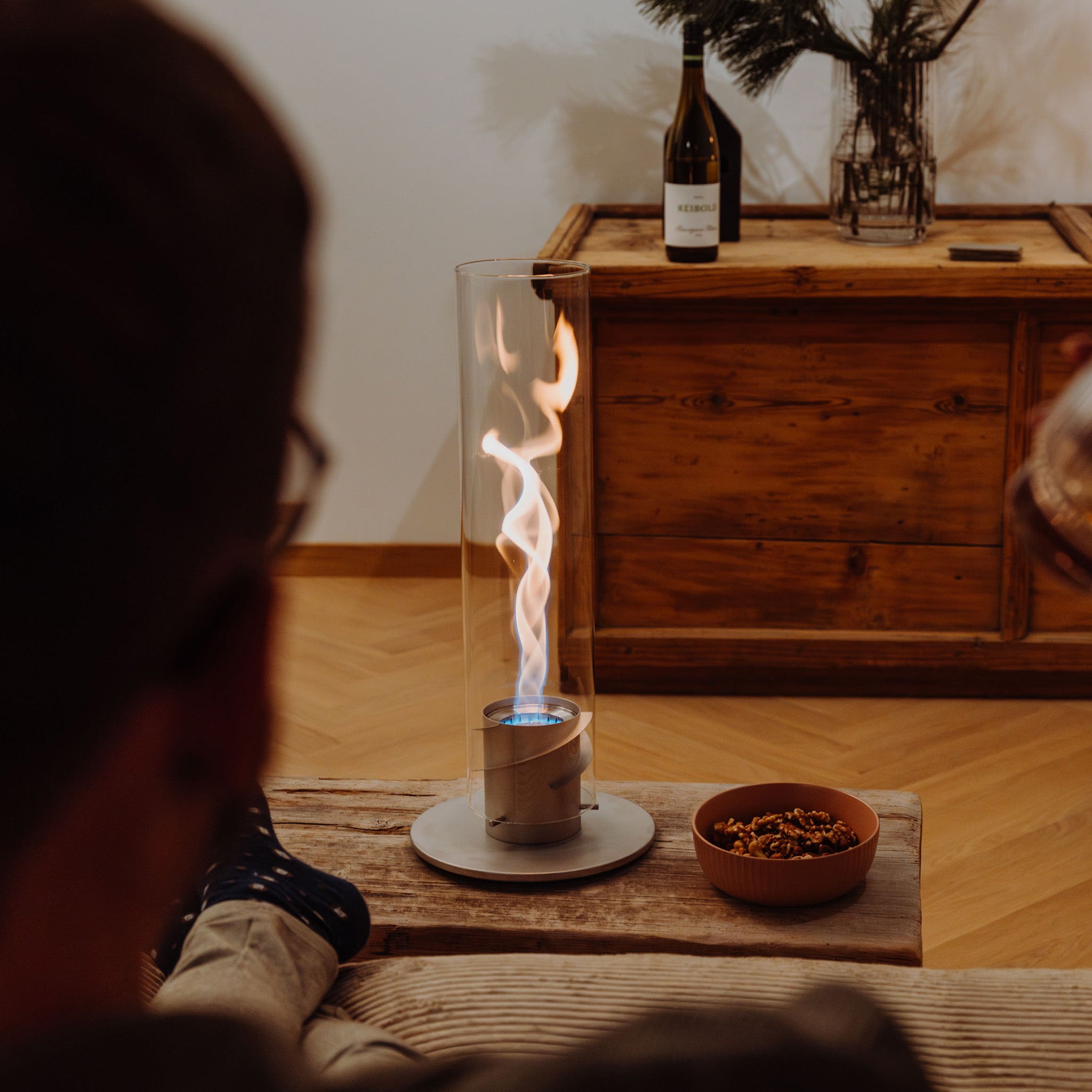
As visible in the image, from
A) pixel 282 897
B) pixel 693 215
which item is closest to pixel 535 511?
pixel 282 897

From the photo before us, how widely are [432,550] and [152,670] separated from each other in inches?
98.1

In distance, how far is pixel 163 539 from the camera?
0.24m

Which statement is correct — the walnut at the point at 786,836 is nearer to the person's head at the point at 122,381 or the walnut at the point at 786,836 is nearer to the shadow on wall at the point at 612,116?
the person's head at the point at 122,381

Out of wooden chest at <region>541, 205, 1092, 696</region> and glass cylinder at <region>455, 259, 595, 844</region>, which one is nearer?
glass cylinder at <region>455, 259, 595, 844</region>

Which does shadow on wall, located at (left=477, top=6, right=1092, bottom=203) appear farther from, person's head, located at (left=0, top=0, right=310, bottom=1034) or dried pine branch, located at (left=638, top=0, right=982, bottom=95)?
person's head, located at (left=0, top=0, right=310, bottom=1034)

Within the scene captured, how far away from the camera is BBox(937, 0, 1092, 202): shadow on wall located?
2.33m

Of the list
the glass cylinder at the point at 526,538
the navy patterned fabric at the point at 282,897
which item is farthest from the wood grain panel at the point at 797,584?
the navy patterned fabric at the point at 282,897

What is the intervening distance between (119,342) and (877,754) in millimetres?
1866

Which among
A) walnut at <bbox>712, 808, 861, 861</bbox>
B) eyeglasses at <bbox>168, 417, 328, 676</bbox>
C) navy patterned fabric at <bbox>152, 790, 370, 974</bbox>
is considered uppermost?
eyeglasses at <bbox>168, 417, 328, 676</bbox>

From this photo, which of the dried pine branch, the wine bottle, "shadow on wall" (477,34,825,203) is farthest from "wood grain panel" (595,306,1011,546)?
"shadow on wall" (477,34,825,203)

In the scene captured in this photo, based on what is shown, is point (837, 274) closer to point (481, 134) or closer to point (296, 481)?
point (481, 134)

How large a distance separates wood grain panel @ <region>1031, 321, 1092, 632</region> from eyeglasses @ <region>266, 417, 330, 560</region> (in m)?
1.88

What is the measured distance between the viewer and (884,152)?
212 cm

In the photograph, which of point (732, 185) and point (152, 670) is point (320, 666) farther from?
point (152, 670)
